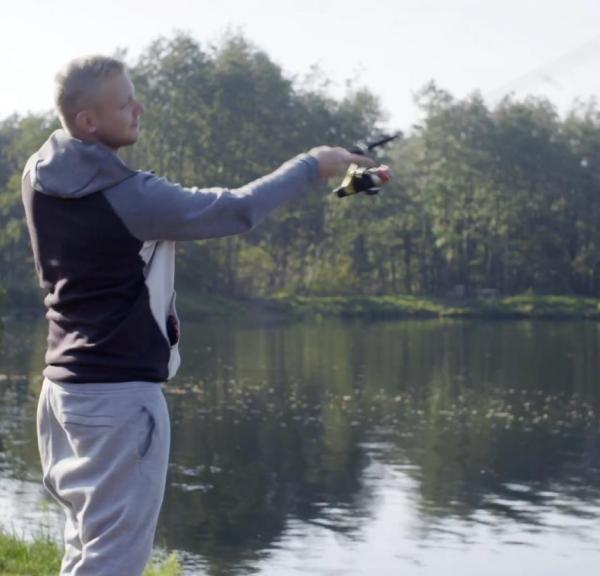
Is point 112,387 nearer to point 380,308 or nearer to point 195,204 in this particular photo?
point 195,204

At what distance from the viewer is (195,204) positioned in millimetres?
2934

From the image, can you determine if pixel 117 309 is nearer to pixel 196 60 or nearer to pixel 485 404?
pixel 485 404

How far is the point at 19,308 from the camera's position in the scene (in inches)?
1843

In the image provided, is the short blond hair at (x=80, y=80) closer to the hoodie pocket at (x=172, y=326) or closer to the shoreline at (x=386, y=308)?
the hoodie pocket at (x=172, y=326)

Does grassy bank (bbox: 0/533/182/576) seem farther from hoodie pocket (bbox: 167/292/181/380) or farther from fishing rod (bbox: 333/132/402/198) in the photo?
fishing rod (bbox: 333/132/402/198)

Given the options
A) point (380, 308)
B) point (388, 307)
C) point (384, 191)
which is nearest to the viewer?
point (380, 308)

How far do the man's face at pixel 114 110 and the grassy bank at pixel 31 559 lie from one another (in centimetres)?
382

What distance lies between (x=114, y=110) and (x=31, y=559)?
14.7 ft

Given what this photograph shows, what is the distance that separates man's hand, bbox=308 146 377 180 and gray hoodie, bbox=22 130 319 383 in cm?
3

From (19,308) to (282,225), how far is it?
54.8 ft

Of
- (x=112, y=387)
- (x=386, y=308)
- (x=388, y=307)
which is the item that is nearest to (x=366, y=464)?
(x=112, y=387)

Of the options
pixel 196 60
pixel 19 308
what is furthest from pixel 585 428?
pixel 196 60

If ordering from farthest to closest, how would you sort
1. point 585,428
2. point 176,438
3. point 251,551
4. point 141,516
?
1. point 585,428
2. point 176,438
3. point 251,551
4. point 141,516

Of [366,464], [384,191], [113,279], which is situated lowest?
[366,464]
